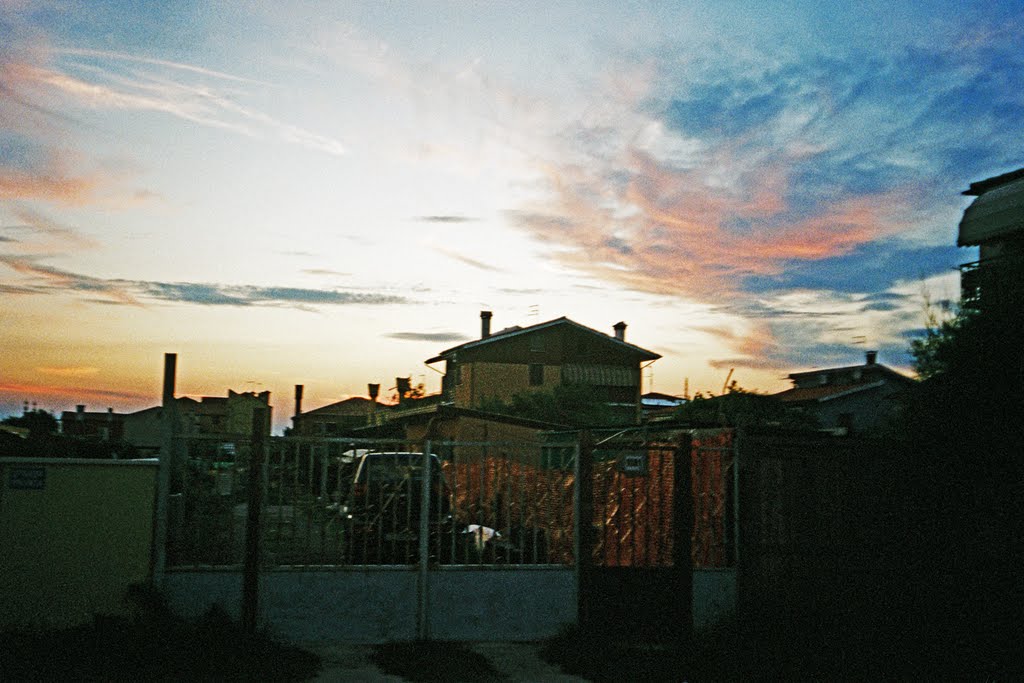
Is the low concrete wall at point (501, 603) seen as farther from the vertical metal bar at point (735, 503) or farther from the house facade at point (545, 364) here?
the house facade at point (545, 364)

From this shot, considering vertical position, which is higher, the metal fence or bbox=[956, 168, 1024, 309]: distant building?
bbox=[956, 168, 1024, 309]: distant building

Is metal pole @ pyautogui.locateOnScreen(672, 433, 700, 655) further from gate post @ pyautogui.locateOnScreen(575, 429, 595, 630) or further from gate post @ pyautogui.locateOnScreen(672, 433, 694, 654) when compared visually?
gate post @ pyautogui.locateOnScreen(575, 429, 595, 630)

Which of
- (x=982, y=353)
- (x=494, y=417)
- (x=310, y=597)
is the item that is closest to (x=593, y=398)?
(x=494, y=417)

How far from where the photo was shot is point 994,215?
20.4 meters

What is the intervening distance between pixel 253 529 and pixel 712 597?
5.00 m

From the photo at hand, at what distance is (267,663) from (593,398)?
3783 cm

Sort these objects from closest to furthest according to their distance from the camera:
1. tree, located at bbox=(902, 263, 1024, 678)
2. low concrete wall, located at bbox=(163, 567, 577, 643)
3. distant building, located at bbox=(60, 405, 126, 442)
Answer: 1. low concrete wall, located at bbox=(163, 567, 577, 643)
2. tree, located at bbox=(902, 263, 1024, 678)
3. distant building, located at bbox=(60, 405, 126, 442)

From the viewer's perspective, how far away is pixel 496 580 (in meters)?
9.61

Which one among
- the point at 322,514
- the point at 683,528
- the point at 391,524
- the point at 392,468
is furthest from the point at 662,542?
the point at 322,514

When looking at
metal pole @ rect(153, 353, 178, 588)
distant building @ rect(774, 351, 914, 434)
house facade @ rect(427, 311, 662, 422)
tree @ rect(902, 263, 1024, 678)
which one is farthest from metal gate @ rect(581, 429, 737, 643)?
house facade @ rect(427, 311, 662, 422)

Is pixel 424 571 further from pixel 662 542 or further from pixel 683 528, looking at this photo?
pixel 683 528

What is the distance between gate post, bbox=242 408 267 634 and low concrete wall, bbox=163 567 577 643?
71mm

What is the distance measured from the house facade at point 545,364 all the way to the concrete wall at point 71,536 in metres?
39.7

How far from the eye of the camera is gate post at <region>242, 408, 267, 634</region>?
9062 millimetres
